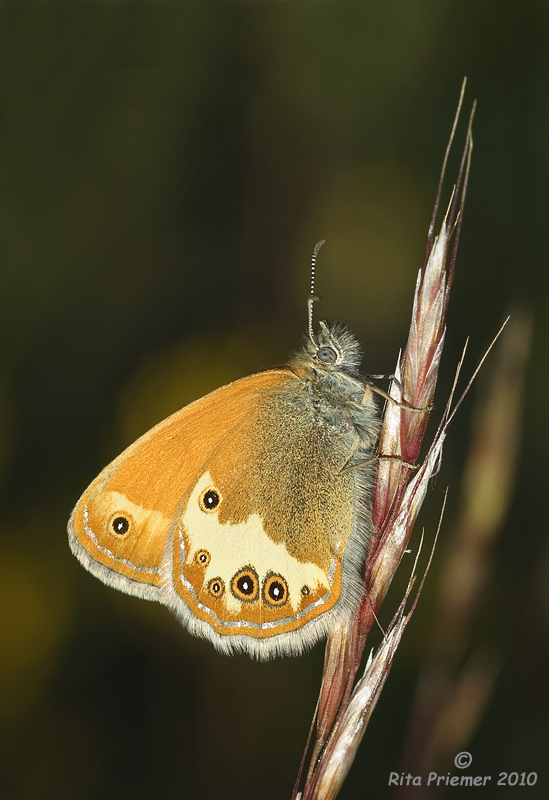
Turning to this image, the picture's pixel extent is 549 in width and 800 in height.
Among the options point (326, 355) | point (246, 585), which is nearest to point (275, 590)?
point (246, 585)

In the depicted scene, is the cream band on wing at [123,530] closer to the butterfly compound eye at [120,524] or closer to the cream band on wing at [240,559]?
the butterfly compound eye at [120,524]

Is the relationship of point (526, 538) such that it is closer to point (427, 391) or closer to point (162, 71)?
point (427, 391)

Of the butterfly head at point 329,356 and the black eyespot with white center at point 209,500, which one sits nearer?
the black eyespot with white center at point 209,500

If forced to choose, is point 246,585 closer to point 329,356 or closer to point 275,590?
point 275,590

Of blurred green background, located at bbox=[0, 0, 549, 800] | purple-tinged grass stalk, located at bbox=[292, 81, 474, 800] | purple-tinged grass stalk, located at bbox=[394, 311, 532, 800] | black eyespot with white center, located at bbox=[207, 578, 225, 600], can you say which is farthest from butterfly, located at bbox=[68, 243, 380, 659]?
blurred green background, located at bbox=[0, 0, 549, 800]

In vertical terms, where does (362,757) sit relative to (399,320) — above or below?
below

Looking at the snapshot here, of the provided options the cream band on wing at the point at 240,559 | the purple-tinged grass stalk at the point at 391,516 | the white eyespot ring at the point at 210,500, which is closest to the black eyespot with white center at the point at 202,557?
the cream band on wing at the point at 240,559

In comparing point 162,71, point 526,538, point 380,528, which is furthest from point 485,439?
point 162,71
